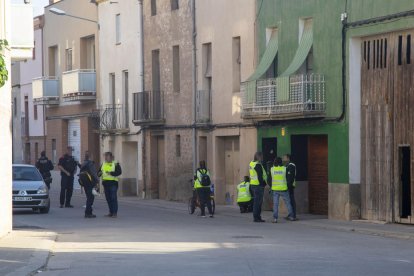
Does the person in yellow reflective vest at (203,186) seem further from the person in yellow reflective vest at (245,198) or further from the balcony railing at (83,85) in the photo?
the balcony railing at (83,85)

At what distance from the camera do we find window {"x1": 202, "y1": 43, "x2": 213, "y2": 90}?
3738 cm

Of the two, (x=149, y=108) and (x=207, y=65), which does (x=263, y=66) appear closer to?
(x=207, y=65)

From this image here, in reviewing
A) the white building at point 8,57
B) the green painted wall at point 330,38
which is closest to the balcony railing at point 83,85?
the green painted wall at point 330,38

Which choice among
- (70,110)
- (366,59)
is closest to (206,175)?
(366,59)

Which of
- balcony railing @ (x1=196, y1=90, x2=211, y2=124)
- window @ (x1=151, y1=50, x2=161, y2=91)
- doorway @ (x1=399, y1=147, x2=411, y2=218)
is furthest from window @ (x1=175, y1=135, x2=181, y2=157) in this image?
doorway @ (x1=399, y1=147, x2=411, y2=218)

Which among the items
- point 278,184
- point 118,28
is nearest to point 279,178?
point 278,184

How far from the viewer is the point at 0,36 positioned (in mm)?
22031

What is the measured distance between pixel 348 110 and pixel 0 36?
10.3m

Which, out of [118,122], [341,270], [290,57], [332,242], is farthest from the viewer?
[118,122]

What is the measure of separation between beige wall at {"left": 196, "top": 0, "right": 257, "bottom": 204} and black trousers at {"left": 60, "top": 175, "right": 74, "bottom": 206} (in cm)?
477

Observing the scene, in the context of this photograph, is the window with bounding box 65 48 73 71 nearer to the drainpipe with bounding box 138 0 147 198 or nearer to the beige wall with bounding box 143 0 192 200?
the drainpipe with bounding box 138 0 147 198

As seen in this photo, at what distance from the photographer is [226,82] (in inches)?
1405

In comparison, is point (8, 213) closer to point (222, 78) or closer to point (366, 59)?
point (366, 59)

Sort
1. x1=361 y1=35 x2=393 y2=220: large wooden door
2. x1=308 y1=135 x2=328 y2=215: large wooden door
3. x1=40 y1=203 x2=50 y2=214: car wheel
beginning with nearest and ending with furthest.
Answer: x1=361 y1=35 x2=393 y2=220: large wooden door, x1=308 y1=135 x2=328 y2=215: large wooden door, x1=40 y1=203 x2=50 y2=214: car wheel
